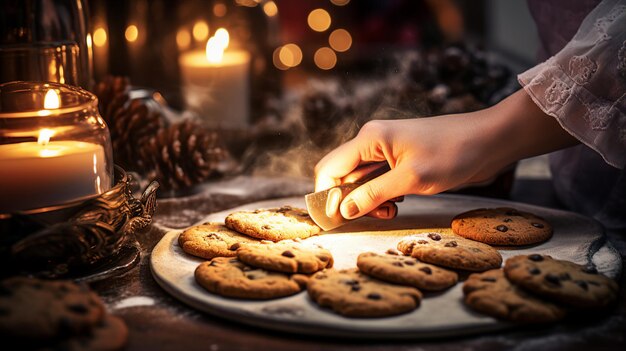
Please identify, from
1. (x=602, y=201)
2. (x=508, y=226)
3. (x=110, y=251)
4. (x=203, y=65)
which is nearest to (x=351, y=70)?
(x=203, y=65)

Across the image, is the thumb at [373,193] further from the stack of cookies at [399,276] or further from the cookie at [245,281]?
the cookie at [245,281]

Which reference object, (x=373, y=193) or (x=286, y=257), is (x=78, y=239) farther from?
(x=373, y=193)

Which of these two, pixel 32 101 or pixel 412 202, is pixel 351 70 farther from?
pixel 32 101

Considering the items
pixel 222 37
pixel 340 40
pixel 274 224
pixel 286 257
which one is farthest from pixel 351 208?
pixel 340 40

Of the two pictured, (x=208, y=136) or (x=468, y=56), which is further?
(x=468, y=56)

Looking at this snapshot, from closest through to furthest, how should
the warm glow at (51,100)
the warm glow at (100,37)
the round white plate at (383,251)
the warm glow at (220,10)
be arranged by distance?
the round white plate at (383,251) < the warm glow at (51,100) < the warm glow at (100,37) < the warm glow at (220,10)

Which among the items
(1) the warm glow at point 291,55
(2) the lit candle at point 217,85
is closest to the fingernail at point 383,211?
(2) the lit candle at point 217,85
